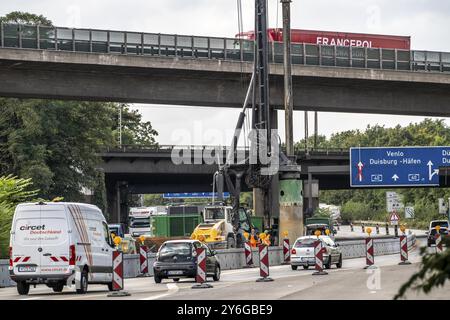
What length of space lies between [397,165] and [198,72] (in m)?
16.7

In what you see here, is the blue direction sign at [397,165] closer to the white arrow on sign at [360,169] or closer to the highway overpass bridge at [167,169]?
the white arrow on sign at [360,169]

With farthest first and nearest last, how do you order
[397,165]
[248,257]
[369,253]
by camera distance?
[397,165]
[248,257]
[369,253]

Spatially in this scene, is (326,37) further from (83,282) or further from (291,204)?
(83,282)

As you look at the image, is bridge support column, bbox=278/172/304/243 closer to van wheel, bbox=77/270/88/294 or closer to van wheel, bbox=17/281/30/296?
van wheel, bbox=77/270/88/294

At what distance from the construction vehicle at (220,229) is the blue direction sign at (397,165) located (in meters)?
13.0

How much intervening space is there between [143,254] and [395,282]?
550 inches

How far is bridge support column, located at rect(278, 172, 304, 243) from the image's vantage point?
59344mm

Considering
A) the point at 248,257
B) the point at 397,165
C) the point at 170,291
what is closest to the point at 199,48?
the point at 248,257

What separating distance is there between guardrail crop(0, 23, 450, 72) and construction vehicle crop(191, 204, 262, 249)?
811cm

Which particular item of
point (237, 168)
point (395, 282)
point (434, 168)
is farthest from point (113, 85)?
point (395, 282)

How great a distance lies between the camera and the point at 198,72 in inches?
2237

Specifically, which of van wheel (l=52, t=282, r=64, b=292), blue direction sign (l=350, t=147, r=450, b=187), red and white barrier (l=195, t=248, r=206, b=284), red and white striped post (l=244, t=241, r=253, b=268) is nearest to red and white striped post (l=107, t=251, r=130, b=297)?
van wheel (l=52, t=282, r=64, b=292)
